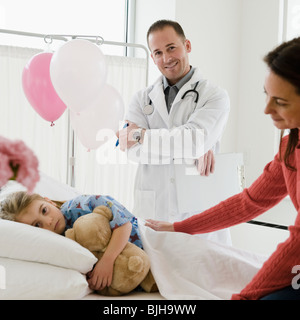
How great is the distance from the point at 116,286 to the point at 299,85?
0.82m

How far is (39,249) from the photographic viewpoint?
4.43ft

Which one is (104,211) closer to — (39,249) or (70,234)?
(70,234)

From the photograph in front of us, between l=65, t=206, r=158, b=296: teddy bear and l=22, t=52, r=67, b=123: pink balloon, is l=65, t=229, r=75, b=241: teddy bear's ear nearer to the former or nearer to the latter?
l=65, t=206, r=158, b=296: teddy bear

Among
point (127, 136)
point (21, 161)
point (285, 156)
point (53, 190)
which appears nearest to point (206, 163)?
point (127, 136)

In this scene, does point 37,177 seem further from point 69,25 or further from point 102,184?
point 69,25

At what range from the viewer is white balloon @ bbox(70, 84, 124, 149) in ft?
6.44

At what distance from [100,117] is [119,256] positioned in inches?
28.5

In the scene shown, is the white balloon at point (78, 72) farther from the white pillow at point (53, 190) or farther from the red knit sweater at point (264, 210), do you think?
the red knit sweater at point (264, 210)

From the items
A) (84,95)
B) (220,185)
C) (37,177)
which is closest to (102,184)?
(220,185)

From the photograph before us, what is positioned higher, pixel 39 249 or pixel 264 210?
pixel 264 210

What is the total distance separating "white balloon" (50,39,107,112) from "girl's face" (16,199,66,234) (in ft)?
1.39

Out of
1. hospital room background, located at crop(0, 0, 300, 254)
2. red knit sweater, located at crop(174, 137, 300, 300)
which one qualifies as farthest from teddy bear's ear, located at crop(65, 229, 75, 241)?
hospital room background, located at crop(0, 0, 300, 254)

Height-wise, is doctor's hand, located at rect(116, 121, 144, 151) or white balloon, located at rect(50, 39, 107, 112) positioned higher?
white balloon, located at rect(50, 39, 107, 112)

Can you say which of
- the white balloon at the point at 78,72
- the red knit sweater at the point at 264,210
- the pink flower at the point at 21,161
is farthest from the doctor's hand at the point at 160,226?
the pink flower at the point at 21,161
